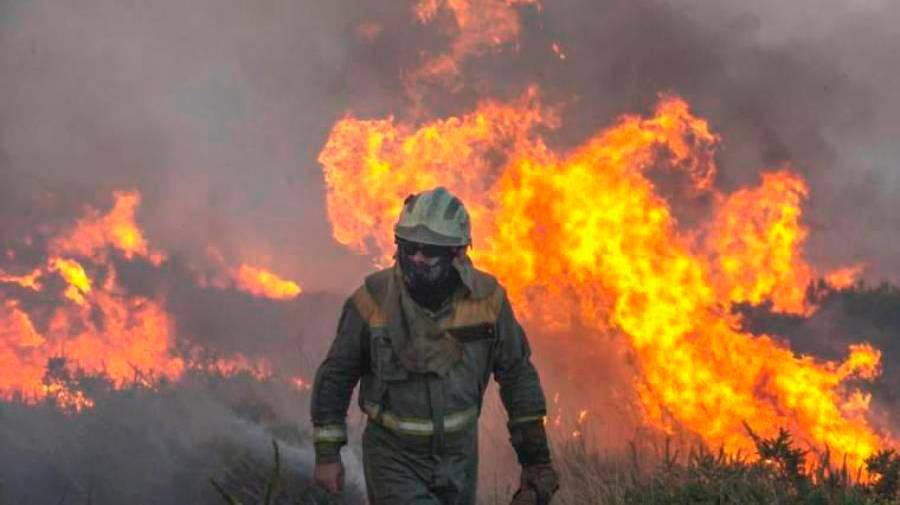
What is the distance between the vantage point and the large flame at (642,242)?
9586mm

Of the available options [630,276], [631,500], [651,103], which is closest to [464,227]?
[631,500]

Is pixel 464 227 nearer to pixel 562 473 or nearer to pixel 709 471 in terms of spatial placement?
pixel 709 471

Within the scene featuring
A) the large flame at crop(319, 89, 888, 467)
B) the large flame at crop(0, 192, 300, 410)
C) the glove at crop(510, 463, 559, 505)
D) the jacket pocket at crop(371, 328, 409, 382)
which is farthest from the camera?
the large flame at crop(0, 192, 300, 410)

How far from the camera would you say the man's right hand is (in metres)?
4.53

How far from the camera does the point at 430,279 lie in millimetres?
4562

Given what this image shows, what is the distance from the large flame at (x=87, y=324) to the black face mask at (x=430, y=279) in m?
7.16

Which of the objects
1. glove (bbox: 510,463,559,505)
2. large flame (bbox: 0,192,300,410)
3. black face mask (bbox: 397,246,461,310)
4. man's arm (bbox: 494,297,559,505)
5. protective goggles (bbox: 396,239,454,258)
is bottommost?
glove (bbox: 510,463,559,505)

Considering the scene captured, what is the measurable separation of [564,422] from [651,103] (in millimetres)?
3899

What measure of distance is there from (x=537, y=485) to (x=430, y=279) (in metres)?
1.11

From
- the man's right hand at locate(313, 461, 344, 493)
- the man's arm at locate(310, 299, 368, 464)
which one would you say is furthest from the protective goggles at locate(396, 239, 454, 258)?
the man's right hand at locate(313, 461, 344, 493)

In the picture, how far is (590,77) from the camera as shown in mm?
12344

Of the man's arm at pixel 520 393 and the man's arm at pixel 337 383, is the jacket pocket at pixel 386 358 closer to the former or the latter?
the man's arm at pixel 337 383

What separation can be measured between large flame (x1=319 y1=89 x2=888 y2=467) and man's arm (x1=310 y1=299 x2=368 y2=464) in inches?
230

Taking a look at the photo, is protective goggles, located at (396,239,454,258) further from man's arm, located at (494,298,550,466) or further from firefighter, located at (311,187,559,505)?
man's arm, located at (494,298,550,466)
